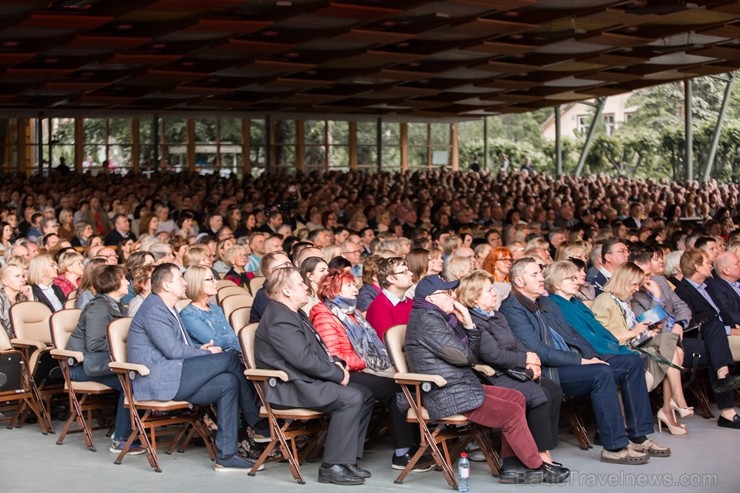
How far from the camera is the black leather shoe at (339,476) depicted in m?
6.28

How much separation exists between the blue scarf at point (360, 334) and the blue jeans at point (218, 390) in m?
0.73

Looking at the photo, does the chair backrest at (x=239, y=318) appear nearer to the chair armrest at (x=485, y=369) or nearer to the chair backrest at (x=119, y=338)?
the chair backrest at (x=119, y=338)

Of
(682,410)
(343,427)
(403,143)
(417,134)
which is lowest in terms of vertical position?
(682,410)

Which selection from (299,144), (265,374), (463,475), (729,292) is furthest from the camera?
(299,144)

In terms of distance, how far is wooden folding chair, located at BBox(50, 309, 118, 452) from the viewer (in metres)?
7.10

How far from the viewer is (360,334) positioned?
705 centimetres

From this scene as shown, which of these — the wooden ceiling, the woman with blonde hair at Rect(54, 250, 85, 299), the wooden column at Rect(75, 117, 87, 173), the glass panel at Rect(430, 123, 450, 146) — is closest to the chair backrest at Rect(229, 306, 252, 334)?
the woman with blonde hair at Rect(54, 250, 85, 299)

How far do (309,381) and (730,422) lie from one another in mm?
3165

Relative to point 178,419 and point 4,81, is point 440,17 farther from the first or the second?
point 178,419

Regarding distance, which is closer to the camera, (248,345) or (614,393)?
(248,345)

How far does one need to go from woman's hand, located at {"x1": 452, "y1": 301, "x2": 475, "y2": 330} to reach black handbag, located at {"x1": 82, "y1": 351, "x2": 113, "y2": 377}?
7.12 feet

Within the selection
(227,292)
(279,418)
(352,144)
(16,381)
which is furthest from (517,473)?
Answer: (352,144)

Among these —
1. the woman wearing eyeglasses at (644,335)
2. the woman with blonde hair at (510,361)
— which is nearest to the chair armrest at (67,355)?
the woman with blonde hair at (510,361)

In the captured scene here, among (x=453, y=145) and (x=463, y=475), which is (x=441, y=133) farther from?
(x=463, y=475)
